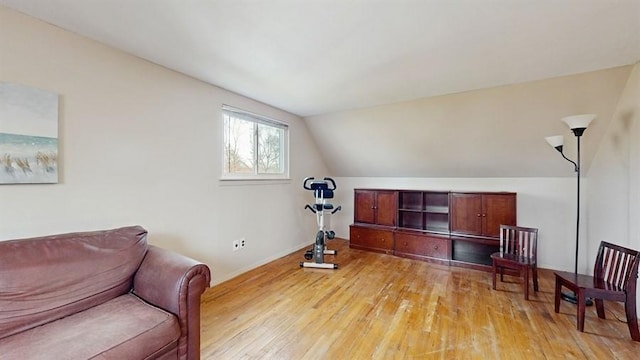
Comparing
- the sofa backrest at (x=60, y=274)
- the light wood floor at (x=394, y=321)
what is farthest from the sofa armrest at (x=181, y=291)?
Result: the light wood floor at (x=394, y=321)

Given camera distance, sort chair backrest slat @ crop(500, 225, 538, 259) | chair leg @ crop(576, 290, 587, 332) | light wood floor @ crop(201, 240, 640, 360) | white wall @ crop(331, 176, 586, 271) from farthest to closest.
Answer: white wall @ crop(331, 176, 586, 271), chair backrest slat @ crop(500, 225, 538, 259), chair leg @ crop(576, 290, 587, 332), light wood floor @ crop(201, 240, 640, 360)

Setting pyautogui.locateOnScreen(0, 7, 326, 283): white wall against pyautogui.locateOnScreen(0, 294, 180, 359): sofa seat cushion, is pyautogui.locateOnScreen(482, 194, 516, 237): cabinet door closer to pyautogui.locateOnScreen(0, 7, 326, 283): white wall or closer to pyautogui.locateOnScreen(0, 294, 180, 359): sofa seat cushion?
pyautogui.locateOnScreen(0, 7, 326, 283): white wall

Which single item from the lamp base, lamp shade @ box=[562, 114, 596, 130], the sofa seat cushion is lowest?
the lamp base

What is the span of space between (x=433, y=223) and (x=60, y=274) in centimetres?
441

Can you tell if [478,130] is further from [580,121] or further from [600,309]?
[600,309]

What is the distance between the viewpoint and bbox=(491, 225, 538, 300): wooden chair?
2.79m

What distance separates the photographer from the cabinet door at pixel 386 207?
4.43 metres

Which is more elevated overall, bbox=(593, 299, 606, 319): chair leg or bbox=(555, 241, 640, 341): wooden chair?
bbox=(555, 241, 640, 341): wooden chair

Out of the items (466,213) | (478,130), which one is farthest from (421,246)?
(478,130)

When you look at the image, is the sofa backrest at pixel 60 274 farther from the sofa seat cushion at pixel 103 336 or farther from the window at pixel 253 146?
the window at pixel 253 146

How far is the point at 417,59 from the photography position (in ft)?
7.57

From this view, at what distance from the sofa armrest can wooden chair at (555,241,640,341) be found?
2.86 m

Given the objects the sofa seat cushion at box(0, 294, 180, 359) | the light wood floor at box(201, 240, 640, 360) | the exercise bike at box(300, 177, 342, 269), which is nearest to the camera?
the sofa seat cushion at box(0, 294, 180, 359)

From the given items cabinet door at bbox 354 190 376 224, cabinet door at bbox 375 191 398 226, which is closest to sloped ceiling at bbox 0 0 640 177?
cabinet door at bbox 375 191 398 226
